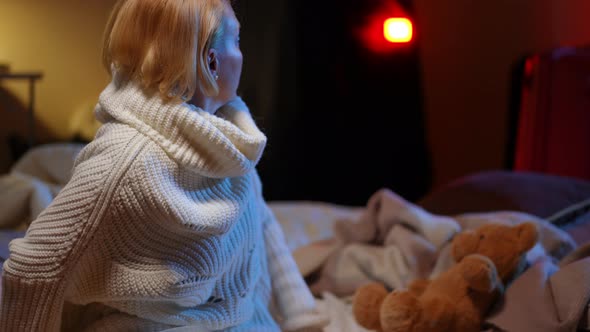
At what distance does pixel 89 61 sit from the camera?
40.9 inches

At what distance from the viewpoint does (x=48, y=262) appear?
2.07ft

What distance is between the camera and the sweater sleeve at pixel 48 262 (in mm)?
633

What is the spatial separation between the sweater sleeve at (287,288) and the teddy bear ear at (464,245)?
0.85ft

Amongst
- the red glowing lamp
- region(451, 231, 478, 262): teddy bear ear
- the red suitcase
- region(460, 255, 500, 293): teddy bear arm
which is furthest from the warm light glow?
region(460, 255, 500, 293): teddy bear arm

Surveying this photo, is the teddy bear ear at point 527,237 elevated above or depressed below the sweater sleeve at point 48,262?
below

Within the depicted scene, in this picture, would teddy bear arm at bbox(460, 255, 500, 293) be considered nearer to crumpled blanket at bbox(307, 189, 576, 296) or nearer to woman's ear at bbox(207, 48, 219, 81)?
crumpled blanket at bbox(307, 189, 576, 296)

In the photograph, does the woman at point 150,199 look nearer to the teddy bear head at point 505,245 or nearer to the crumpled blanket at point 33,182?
the crumpled blanket at point 33,182

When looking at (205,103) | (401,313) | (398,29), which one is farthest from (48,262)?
(398,29)

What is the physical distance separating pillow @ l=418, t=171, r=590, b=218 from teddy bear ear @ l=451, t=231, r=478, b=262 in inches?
15.7

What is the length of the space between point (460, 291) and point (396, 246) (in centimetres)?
28

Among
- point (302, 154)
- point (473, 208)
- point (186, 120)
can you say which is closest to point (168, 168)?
point (186, 120)

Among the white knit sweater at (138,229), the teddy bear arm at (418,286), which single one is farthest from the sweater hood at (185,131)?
the teddy bear arm at (418,286)

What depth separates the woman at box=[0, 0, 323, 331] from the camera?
0.64m

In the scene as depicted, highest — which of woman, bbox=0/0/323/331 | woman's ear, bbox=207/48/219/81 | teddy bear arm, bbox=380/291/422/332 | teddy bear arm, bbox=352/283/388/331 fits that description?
woman's ear, bbox=207/48/219/81
